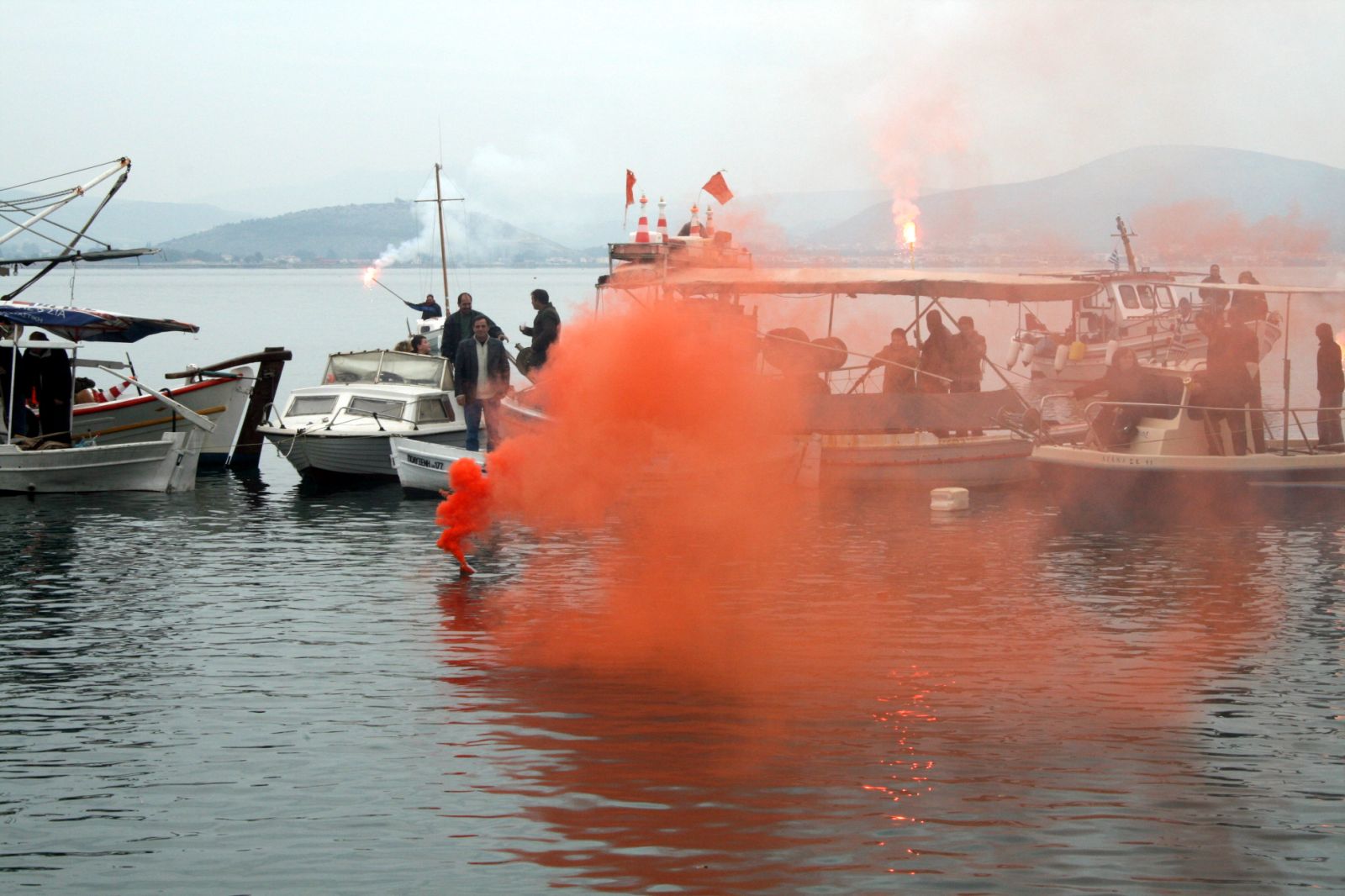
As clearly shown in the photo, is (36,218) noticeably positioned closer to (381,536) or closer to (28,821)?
(381,536)

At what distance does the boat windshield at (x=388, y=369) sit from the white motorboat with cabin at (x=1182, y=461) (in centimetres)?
1154

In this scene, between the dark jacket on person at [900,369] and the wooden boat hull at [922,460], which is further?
the dark jacket on person at [900,369]

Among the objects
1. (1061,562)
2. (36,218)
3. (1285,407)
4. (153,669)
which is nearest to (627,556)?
(1061,562)

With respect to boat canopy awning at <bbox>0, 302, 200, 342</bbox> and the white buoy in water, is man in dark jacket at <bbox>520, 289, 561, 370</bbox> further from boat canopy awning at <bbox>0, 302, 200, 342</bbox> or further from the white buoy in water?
boat canopy awning at <bbox>0, 302, 200, 342</bbox>

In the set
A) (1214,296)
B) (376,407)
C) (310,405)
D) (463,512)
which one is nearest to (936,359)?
(463,512)

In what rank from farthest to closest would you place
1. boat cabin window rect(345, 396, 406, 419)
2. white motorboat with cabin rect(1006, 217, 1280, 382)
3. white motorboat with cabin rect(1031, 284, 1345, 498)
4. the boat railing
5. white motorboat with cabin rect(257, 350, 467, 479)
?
white motorboat with cabin rect(1006, 217, 1280, 382)
boat cabin window rect(345, 396, 406, 419)
white motorboat with cabin rect(257, 350, 467, 479)
white motorboat with cabin rect(1031, 284, 1345, 498)
the boat railing

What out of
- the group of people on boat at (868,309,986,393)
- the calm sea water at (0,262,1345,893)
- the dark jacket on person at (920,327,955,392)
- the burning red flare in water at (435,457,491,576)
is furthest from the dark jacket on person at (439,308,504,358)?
the burning red flare in water at (435,457,491,576)

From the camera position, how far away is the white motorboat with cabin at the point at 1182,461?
2117cm

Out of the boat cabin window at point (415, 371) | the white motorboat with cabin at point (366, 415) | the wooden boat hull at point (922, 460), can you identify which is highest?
the boat cabin window at point (415, 371)

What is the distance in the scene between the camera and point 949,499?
2258cm

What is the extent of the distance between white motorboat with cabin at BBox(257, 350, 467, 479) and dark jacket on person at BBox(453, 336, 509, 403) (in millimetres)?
1667

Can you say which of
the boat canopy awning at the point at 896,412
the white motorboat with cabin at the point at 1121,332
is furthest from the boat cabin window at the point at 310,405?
the white motorboat with cabin at the point at 1121,332

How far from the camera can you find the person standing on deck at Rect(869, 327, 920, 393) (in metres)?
23.8

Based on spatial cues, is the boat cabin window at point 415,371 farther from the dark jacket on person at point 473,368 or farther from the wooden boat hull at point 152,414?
the dark jacket on person at point 473,368
